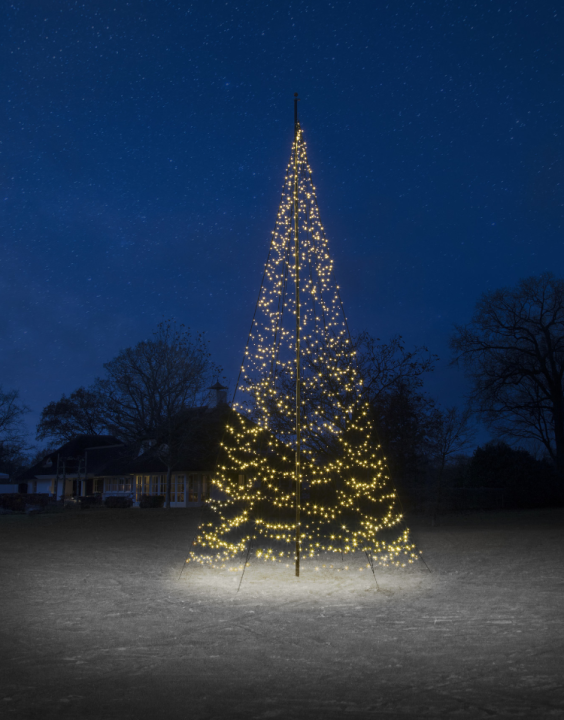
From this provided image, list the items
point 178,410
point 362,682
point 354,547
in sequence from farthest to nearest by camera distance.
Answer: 1. point 178,410
2. point 354,547
3. point 362,682

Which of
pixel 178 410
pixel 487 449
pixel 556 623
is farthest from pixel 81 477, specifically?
pixel 556 623

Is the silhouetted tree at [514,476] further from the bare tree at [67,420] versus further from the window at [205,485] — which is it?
the bare tree at [67,420]

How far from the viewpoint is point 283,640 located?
16.4ft

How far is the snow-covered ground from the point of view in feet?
11.6

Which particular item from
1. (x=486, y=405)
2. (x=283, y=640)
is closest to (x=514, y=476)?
(x=486, y=405)

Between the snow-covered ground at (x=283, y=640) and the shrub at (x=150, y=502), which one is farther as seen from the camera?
the shrub at (x=150, y=502)

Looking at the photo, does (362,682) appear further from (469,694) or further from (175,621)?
(175,621)

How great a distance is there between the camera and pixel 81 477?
3984 cm

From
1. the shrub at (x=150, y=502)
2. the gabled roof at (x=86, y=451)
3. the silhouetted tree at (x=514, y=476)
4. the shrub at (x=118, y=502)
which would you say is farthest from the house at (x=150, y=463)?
the silhouetted tree at (x=514, y=476)

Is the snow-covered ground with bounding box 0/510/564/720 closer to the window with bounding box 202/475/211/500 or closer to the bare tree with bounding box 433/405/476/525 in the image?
the bare tree with bounding box 433/405/476/525

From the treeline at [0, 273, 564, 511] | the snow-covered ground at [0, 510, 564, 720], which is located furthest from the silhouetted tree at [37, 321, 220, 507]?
the snow-covered ground at [0, 510, 564, 720]

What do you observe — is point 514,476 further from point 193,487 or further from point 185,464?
point 193,487

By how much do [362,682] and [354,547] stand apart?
8.47m

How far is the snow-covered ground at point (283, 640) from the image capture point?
3.55m
